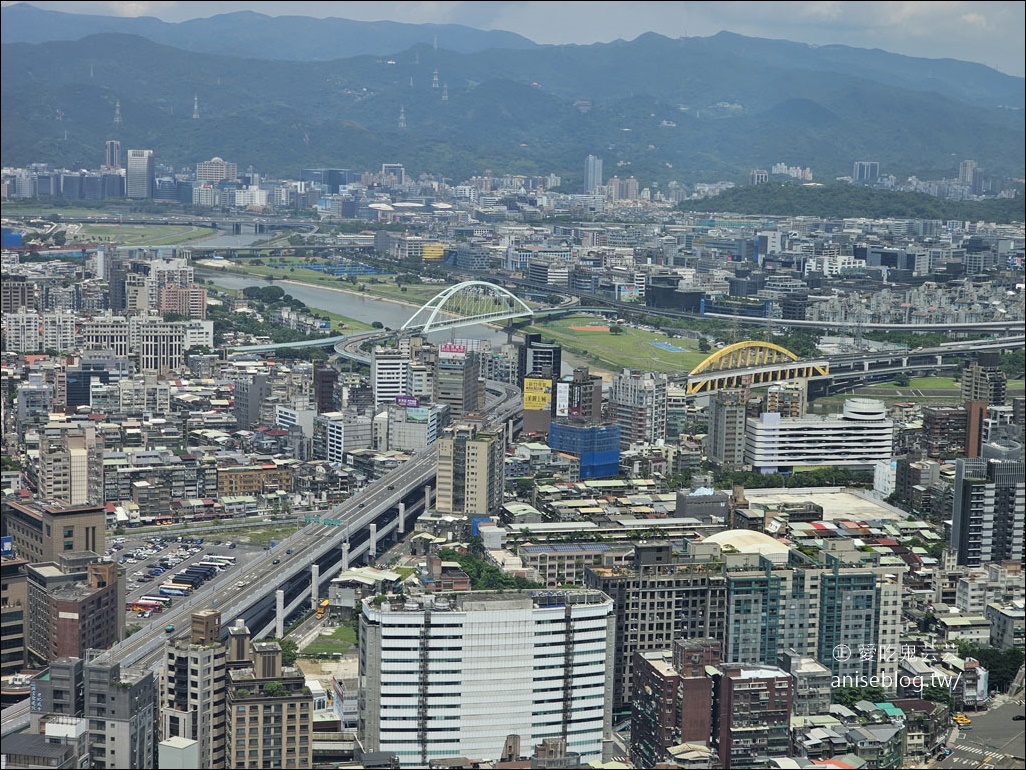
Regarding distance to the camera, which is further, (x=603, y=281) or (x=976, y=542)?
(x=603, y=281)

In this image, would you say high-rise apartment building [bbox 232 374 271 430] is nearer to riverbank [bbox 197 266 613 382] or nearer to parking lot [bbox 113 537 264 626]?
parking lot [bbox 113 537 264 626]

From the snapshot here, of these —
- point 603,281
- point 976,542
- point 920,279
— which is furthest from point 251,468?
point 920,279

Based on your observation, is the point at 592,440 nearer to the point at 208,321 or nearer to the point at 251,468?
the point at 251,468

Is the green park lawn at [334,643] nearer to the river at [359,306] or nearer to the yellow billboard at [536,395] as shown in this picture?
the yellow billboard at [536,395]

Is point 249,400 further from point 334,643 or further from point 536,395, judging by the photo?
point 334,643

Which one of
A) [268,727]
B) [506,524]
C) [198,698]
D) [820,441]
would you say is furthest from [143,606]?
[820,441]

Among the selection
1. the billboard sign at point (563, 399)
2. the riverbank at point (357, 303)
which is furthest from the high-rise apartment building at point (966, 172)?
the billboard sign at point (563, 399)

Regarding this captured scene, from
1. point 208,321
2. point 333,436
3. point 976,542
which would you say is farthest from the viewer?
point 208,321

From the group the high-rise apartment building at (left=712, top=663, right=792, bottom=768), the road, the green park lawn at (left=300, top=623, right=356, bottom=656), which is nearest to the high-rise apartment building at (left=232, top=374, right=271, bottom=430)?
the green park lawn at (left=300, top=623, right=356, bottom=656)
